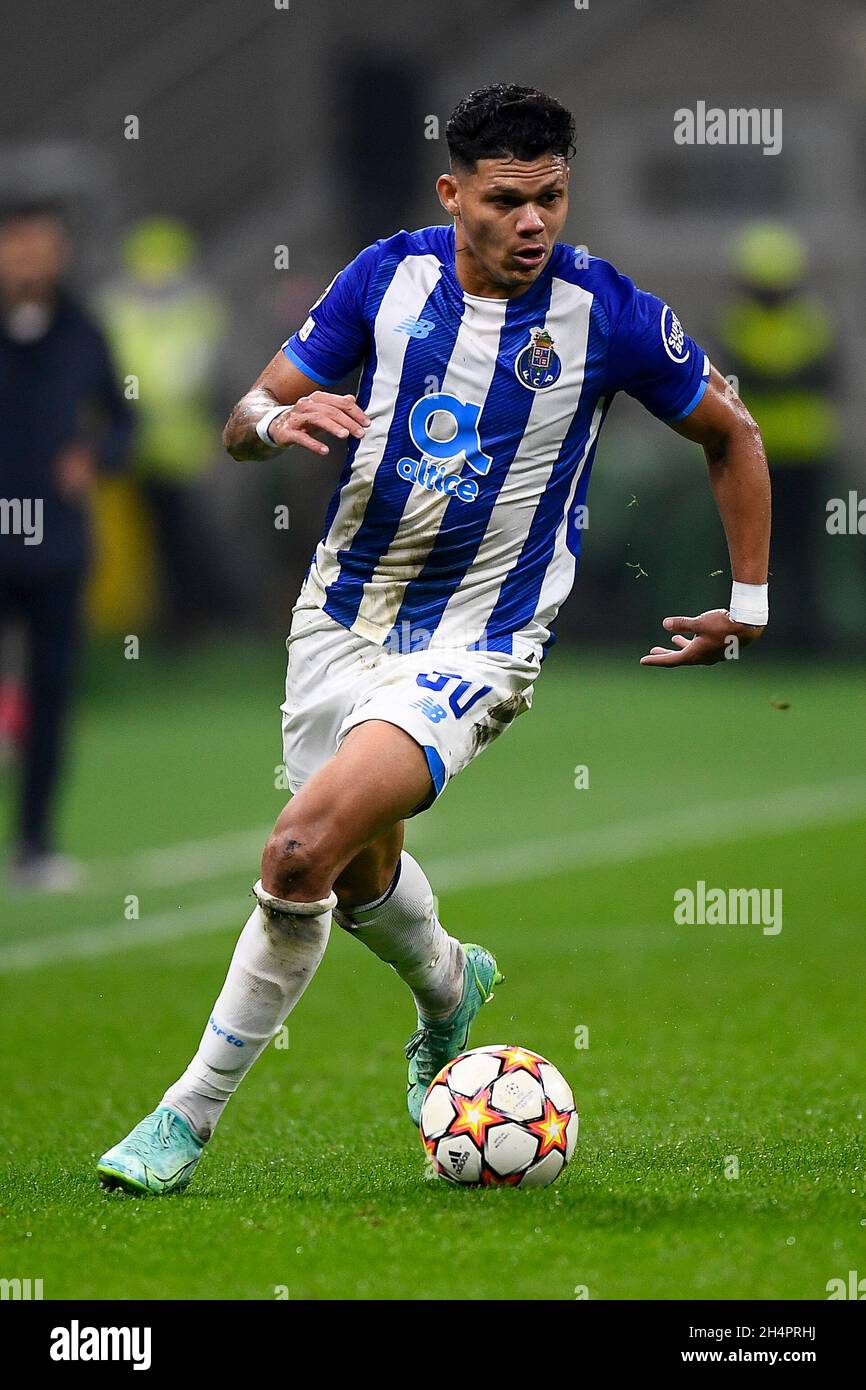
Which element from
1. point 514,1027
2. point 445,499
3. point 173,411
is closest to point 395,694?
point 445,499

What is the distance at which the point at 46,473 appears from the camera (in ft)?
36.2

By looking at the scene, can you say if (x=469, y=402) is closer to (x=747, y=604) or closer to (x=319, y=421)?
(x=319, y=421)

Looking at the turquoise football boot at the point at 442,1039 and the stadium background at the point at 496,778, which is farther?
the turquoise football boot at the point at 442,1039

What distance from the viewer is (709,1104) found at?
18.2 ft

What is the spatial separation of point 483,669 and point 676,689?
1210cm

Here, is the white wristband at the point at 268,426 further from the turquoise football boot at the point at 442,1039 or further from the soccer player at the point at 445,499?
the turquoise football boot at the point at 442,1039

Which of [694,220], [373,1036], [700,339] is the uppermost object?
[694,220]

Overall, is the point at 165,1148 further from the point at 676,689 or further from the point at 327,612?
the point at 676,689

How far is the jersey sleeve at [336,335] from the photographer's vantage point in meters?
4.93

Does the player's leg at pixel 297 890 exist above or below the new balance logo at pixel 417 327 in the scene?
below

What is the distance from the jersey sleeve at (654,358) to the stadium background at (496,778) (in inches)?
69.4

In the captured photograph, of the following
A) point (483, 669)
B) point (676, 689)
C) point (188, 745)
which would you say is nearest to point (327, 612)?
point (483, 669)

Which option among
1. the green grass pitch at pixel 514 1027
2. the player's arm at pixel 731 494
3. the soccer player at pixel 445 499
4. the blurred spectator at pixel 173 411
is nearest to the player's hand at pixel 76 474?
the green grass pitch at pixel 514 1027

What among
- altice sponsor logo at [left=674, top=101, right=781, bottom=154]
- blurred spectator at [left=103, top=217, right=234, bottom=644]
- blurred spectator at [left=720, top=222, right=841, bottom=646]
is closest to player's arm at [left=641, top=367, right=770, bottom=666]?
→ blurred spectator at [left=720, top=222, right=841, bottom=646]
